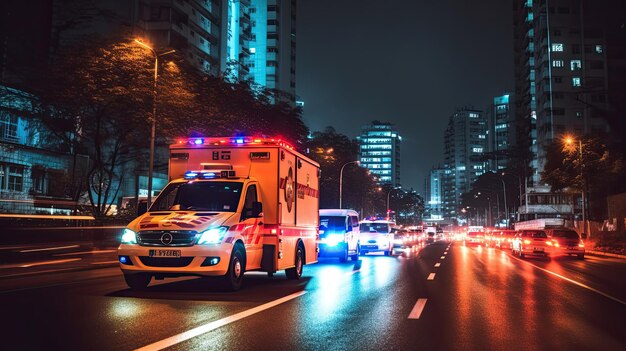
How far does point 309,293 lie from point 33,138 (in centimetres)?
3854

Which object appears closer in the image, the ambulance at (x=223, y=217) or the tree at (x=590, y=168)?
the ambulance at (x=223, y=217)

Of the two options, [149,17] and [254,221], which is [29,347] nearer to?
[254,221]

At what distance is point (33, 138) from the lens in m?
43.3

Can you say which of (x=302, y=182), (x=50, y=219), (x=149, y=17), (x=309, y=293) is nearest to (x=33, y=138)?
(x=50, y=219)

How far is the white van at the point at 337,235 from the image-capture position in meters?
23.1

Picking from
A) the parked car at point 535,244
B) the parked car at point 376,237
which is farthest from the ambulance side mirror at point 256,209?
the parked car at point 535,244

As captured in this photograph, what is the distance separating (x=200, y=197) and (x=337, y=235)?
37.5 ft

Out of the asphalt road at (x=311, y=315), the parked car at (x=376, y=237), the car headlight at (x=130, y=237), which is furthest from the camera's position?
the parked car at (x=376, y=237)

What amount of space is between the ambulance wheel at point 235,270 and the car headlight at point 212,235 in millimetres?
507

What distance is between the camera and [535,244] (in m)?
28.1

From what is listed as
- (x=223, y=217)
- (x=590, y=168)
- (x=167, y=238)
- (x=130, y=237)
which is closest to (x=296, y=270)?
(x=223, y=217)

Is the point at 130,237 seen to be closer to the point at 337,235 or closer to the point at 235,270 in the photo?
the point at 235,270

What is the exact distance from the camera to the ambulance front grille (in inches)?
420

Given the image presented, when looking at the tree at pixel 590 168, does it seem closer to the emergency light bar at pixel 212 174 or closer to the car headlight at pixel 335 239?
the car headlight at pixel 335 239
